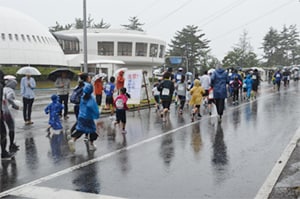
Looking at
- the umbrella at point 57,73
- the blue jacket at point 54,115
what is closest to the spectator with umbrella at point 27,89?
the umbrella at point 57,73

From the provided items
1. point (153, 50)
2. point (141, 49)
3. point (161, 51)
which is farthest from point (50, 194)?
point (161, 51)

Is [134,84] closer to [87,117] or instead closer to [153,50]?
[87,117]

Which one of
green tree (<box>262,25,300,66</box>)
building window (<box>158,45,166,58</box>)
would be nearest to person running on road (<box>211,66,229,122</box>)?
building window (<box>158,45,166,58</box>)

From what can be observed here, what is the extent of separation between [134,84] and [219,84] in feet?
15.9

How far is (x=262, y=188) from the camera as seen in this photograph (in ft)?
18.1

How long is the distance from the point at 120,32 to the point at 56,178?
61230 mm

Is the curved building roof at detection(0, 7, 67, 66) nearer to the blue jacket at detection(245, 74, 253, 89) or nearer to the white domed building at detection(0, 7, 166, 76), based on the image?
the white domed building at detection(0, 7, 166, 76)

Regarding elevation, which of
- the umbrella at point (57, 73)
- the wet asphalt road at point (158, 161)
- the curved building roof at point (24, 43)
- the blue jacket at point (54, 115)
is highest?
the curved building roof at point (24, 43)

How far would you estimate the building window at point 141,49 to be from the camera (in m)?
66.5

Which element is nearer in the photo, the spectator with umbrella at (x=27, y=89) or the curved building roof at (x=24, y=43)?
the spectator with umbrella at (x=27, y=89)

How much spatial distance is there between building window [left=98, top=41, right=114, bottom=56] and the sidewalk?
5882cm

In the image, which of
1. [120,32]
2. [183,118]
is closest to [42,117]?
[183,118]

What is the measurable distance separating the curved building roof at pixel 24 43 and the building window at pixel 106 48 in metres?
10.8

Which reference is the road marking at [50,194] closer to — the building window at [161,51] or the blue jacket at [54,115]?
the blue jacket at [54,115]
